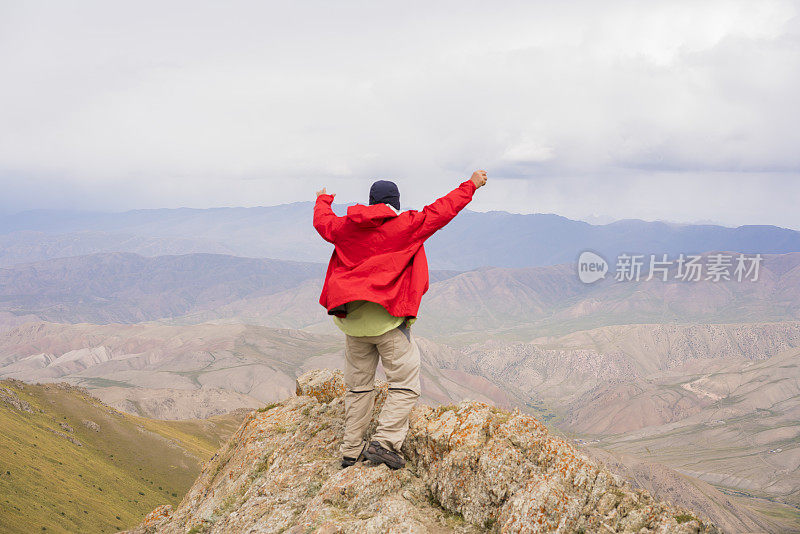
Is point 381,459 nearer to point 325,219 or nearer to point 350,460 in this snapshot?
point 350,460

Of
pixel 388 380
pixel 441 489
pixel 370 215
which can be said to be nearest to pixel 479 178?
pixel 370 215

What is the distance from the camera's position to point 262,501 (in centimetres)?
995

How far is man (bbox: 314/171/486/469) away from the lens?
8.11 meters

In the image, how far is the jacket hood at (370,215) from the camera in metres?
8.14

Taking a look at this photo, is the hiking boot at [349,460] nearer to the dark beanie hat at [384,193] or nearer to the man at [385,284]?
the man at [385,284]

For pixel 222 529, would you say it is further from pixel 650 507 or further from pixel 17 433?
pixel 17 433

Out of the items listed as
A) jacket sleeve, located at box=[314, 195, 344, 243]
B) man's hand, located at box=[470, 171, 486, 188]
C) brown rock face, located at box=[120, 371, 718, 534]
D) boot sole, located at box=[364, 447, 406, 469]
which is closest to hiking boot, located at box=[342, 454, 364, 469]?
brown rock face, located at box=[120, 371, 718, 534]

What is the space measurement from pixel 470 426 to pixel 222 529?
17.7 feet

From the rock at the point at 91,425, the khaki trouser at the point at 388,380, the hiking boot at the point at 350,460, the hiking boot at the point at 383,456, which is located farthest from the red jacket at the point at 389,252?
the rock at the point at 91,425

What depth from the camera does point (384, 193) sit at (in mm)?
8484

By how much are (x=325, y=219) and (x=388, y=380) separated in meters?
3.22

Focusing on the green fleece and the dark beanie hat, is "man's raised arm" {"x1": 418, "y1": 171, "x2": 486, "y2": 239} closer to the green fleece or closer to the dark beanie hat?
the dark beanie hat

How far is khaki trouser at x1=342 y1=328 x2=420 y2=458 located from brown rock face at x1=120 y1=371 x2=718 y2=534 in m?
0.64

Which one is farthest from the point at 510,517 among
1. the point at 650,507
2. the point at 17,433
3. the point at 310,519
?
the point at 17,433
